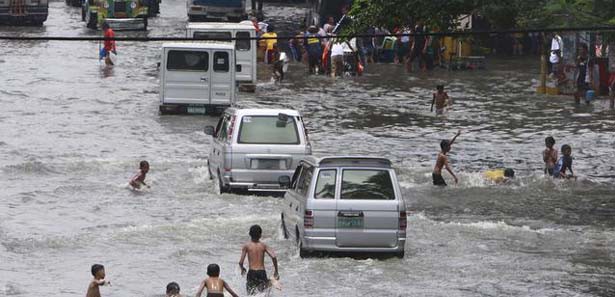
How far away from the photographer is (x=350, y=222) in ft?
68.2

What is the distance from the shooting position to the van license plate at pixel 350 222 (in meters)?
20.7

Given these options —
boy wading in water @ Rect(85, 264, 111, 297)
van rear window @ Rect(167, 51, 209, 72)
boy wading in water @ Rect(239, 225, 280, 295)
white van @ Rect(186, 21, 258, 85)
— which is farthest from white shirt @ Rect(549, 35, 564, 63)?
boy wading in water @ Rect(85, 264, 111, 297)

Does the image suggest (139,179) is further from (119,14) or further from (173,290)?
(119,14)

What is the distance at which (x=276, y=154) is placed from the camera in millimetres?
26812

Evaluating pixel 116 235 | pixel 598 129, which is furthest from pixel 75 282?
pixel 598 129

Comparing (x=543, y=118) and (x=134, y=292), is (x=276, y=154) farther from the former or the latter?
(x=543, y=118)

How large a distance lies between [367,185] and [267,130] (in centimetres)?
659

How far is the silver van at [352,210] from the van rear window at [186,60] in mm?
17628

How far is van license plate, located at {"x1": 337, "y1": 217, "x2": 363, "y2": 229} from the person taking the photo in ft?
68.0

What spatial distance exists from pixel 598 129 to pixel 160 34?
2965 cm

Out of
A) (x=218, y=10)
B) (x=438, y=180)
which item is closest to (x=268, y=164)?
(x=438, y=180)

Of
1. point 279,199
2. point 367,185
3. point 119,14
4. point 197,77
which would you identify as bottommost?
point 279,199

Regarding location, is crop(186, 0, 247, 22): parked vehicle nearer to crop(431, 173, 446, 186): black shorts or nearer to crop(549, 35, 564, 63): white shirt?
crop(549, 35, 564, 63): white shirt

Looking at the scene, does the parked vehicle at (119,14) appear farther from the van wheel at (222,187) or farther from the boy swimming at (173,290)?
the boy swimming at (173,290)
